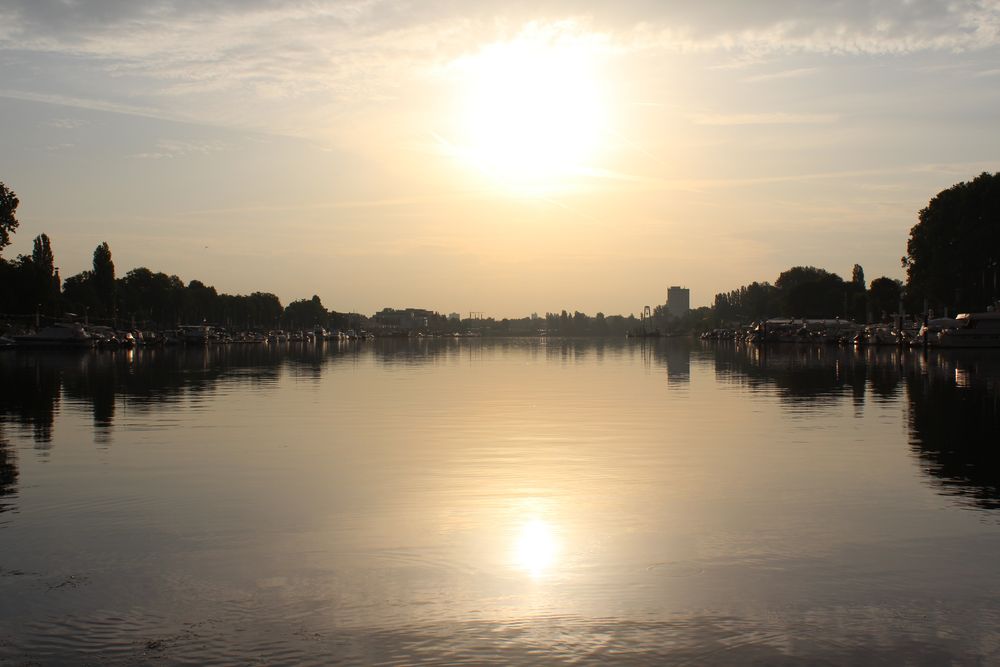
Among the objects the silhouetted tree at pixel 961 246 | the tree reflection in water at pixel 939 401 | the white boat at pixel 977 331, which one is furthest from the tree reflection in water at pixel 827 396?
the silhouetted tree at pixel 961 246

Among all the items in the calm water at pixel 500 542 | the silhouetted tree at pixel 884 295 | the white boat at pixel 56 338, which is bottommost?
the calm water at pixel 500 542

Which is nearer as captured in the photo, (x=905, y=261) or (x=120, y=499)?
(x=120, y=499)

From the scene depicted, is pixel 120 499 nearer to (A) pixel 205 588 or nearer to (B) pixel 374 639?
(A) pixel 205 588

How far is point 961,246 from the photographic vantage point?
121500 millimetres

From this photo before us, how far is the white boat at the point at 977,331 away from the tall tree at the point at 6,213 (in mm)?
103254

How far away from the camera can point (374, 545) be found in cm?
1420

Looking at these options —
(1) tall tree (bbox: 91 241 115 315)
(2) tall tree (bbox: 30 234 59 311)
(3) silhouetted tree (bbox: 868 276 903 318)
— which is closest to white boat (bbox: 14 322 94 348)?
(2) tall tree (bbox: 30 234 59 311)

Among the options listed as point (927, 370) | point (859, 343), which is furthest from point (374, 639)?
point (859, 343)

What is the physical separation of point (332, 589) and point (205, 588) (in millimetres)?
1475

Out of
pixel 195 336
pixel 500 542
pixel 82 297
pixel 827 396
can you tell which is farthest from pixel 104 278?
pixel 500 542

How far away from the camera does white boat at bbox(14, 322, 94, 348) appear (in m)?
131

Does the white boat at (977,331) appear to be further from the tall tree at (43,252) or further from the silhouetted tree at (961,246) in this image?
the tall tree at (43,252)

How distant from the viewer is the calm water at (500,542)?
10.1m

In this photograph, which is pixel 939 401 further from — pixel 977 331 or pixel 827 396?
pixel 977 331
